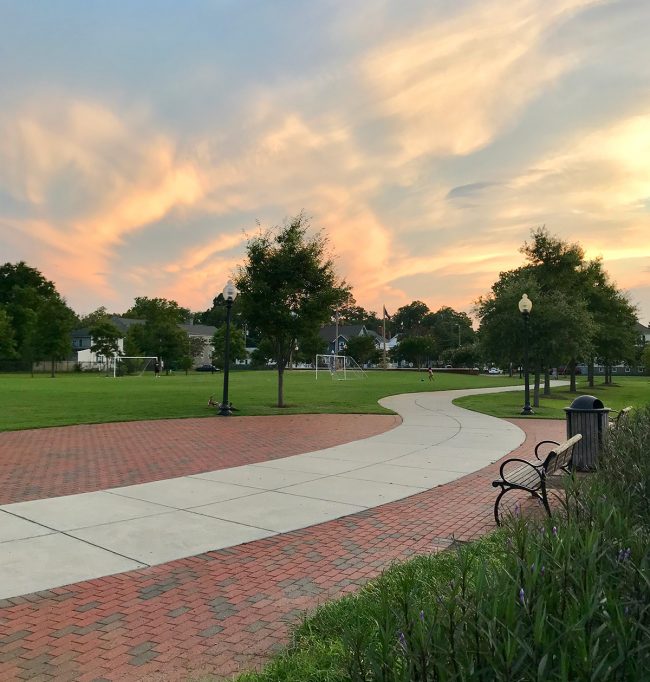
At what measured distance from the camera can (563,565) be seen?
2350 mm

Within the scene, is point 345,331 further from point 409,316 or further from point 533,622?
point 533,622

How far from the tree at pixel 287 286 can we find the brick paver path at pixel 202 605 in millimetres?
15944

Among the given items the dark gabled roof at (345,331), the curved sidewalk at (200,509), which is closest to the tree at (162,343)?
the dark gabled roof at (345,331)

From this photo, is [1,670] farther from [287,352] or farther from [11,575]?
[287,352]

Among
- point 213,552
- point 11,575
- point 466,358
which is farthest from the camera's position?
point 466,358

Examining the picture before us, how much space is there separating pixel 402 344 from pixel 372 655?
4048 inches

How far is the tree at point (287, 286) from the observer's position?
22.1m

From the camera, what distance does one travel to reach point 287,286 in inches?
872

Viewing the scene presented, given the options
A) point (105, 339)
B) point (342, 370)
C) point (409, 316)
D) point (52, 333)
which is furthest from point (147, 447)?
point (409, 316)

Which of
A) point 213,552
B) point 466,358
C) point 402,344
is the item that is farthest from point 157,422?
point 402,344

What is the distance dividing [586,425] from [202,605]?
6.79 metres

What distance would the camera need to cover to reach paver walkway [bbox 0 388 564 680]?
3.57m

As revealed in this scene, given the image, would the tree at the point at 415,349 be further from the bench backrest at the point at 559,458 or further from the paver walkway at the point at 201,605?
the paver walkway at the point at 201,605

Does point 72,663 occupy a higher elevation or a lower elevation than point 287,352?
lower
